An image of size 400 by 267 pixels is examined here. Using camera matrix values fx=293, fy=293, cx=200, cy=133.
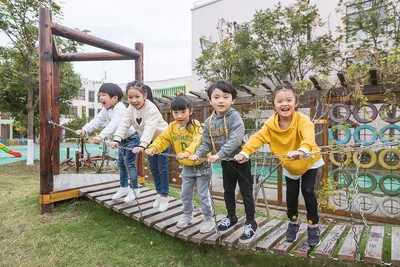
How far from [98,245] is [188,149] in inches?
63.6

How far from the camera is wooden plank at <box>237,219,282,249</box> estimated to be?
2.65 meters

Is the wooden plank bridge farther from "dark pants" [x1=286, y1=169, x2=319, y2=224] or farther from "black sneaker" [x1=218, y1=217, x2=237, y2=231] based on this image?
"dark pants" [x1=286, y1=169, x2=319, y2=224]

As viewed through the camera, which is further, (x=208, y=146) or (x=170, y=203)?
(x=170, y=203)

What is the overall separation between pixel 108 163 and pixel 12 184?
3.48 m

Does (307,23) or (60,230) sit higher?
(307,23)

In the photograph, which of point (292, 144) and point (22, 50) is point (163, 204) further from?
Result: point (22, 50)

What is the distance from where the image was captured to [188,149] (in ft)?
9.41

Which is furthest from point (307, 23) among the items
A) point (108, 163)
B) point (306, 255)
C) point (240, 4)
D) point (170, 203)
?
point (306, 255)

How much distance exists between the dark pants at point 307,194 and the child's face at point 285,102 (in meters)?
0.55

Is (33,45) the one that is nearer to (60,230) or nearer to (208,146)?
(60,230)

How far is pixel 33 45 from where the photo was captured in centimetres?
1093

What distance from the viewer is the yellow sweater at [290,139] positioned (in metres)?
2.41

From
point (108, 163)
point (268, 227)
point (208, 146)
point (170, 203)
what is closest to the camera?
point (208, 146)

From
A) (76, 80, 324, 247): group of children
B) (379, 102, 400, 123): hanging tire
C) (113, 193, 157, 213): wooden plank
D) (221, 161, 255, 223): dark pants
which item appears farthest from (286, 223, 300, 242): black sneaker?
(379, 102, 400, 123): hanging tire
